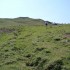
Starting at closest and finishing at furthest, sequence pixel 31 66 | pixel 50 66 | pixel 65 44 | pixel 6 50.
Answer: pixel 50 66 < pixel 31 66 < pixel 65 44 < pixel 6 50

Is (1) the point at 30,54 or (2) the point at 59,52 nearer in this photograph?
(2) the point at 59,52

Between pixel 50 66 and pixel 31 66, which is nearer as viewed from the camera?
pixel 50 66

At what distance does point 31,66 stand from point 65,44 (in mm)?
6332

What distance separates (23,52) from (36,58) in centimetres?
466

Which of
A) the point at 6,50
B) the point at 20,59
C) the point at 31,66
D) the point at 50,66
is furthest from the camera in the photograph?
the point at 6,50

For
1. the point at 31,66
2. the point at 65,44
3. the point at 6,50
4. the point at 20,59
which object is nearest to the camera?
the point at 31,66

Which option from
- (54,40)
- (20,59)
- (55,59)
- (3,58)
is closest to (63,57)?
(55,59)

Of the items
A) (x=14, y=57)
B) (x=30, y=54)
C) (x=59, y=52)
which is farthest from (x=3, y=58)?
(x=59, y=52)

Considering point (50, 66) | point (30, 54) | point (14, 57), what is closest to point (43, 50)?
point (30, 54)

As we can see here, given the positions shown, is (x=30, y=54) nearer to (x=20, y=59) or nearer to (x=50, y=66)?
(x=20, y=59)

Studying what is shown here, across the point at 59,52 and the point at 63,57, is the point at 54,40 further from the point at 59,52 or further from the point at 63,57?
the point at 63,57

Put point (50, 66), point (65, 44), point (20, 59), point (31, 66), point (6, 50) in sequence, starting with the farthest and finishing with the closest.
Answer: point (6, 50) → point (65, 44) → point (20, 59) → point (31, 66) → point (50, 66)

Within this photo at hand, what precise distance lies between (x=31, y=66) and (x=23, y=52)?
555 cm

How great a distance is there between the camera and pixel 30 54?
93.4 feet
